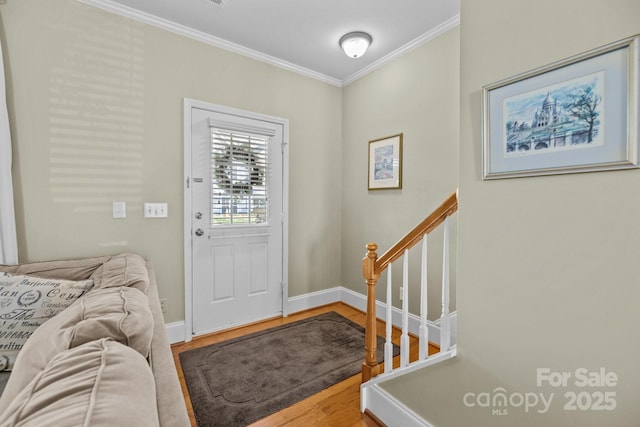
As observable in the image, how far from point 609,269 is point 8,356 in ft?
7.57

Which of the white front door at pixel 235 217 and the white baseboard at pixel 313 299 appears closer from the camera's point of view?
the white front door at pixel 235 217

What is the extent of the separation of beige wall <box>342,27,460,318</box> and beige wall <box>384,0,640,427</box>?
1141 millimetres

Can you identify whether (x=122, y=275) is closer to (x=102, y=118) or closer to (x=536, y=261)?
(x=102, y=118)

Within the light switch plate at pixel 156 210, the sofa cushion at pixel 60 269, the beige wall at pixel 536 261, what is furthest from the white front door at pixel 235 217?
the beige wall at pixel 536 261

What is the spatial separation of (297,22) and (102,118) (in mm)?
1716

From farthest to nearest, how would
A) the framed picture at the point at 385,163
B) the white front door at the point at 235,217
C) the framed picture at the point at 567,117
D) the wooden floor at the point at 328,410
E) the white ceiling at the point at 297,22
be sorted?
the framed picture at the point at 385,163 → the white front door at the point at 235,217 → the white ceiling at the point at 297,22 → the wooden floor at the point at 328,410 → the framed picture at the point at 567,117

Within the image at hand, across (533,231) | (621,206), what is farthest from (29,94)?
(621,206)

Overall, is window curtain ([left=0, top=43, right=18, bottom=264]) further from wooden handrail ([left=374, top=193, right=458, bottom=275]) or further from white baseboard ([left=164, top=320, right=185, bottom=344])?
wooden handrail ([left=374, top=193, right=458, bottom=275])

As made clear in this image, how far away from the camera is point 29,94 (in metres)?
1.91

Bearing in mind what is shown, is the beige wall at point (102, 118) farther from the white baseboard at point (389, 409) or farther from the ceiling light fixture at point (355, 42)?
the white baseboard at point (389, 409)

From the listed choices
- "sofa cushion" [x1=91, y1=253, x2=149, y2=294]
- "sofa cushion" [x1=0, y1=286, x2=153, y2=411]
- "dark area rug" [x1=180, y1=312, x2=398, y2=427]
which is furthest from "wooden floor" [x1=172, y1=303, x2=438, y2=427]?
"sofa cushion" [x1=0, y1=286, x2=153, y2=411]

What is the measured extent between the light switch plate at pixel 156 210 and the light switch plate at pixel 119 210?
142 mm

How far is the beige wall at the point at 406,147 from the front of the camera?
7.90 feet

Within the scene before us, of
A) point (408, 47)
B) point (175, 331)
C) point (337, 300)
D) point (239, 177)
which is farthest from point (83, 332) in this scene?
point (408, 47)
